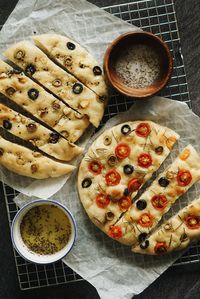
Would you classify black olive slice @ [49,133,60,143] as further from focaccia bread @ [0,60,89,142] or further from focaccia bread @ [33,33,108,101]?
focaccia bread @ [33,33,108,101]

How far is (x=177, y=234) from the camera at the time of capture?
4.97 m

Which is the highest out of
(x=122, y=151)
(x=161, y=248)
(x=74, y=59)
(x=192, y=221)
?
(x=74, y=59)

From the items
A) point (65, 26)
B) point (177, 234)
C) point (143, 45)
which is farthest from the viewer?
point (65, 26)

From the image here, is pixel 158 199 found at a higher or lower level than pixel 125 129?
lower

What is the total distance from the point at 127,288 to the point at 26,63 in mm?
2060

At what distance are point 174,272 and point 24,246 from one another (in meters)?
1.32

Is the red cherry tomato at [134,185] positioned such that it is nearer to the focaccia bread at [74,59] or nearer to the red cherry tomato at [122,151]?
the red cherry tomato at [122,151]

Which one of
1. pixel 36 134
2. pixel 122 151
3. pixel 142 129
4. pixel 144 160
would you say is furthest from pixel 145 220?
pixel 36 134

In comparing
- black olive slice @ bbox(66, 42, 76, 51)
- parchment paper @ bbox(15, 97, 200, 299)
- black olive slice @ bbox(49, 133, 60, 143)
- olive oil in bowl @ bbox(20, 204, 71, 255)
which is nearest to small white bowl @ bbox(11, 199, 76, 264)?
olive oil in bowl @ bbox(20, 204, 71, 255)

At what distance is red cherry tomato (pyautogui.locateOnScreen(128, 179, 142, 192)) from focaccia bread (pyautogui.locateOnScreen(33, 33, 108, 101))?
73cm

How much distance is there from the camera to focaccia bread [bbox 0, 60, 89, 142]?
16.5 ft

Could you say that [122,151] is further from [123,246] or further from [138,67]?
[123,246]

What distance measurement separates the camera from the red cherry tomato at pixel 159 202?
4.98m

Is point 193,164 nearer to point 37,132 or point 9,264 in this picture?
point 37,132
